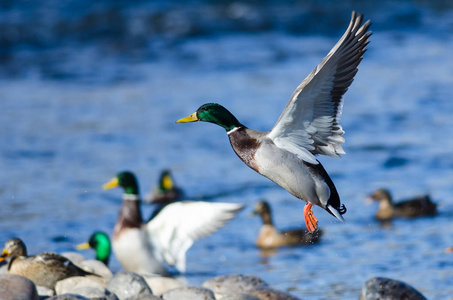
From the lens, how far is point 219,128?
37.6 ft

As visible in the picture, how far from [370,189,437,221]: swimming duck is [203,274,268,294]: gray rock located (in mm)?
A: 2790

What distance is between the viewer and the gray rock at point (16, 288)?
4.98m

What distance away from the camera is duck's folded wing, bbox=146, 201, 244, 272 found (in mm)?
6770

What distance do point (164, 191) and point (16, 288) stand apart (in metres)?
4.15

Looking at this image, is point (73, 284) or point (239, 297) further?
point (73, 284)

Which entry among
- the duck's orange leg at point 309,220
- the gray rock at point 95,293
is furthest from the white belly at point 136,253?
the duck's orange leg at point 309,220

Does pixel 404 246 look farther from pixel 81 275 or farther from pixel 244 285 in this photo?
pixel 81 275

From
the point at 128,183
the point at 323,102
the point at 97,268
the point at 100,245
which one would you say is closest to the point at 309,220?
the point at 323,102

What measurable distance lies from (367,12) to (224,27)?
3.52 meters

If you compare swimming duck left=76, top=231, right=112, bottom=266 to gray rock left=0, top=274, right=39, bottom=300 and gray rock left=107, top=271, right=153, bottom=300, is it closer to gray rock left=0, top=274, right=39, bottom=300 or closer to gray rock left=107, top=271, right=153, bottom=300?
gray rock left=107, top=271, right=153, bottom=300

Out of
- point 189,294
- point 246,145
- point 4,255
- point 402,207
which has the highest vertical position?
point 246,145

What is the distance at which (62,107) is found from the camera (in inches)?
496

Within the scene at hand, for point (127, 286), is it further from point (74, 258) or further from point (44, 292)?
point (74, 258)

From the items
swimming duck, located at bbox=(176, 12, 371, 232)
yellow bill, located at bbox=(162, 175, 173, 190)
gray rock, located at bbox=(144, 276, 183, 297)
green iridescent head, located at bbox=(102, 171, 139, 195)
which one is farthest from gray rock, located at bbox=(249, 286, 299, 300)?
yellow bill, located at bbox=(162, 175, 173, 190)
